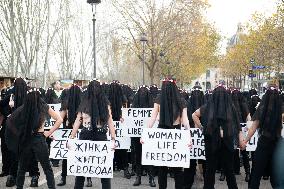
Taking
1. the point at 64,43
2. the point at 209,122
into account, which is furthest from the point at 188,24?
the point at 209,122

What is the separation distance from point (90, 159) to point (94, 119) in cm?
67

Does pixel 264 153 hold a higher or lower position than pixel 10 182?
higher

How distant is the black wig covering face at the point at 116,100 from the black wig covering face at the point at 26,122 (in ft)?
10.7

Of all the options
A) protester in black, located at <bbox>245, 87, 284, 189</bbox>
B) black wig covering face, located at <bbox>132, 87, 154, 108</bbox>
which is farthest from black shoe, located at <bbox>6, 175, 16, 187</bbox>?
protester in black, located at <bbox>245, 87, 284, 189</bbox>

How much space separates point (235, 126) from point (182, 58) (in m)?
47.7

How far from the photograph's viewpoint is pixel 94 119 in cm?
797

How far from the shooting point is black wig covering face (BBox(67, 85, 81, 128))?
34.6 feet

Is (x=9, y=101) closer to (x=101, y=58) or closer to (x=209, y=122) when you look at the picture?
(x=209, y=122)

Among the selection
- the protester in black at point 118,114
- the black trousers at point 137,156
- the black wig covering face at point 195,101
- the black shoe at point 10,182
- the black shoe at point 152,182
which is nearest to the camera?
the black shoe at point 10,182

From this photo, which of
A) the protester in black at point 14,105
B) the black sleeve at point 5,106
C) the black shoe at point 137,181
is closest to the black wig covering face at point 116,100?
the black shoe at point 137,181

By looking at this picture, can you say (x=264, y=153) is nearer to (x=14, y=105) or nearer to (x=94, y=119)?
(x=94, y=119)

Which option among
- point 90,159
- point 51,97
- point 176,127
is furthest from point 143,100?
point 51,97

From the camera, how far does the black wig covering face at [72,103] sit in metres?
10.5

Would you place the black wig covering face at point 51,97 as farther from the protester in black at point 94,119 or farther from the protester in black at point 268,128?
the protester in black at point 268,128
